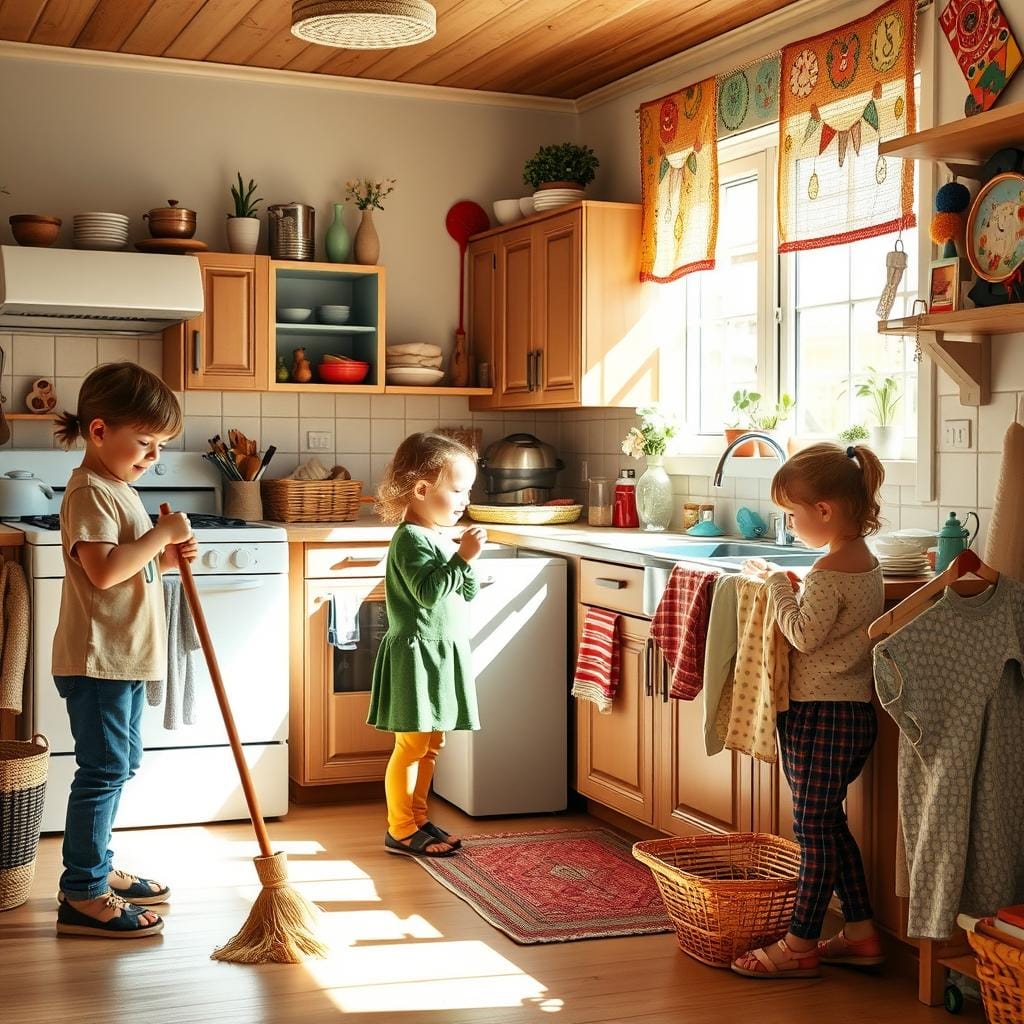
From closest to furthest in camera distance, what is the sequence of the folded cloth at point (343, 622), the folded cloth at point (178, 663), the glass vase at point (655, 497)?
the folded cloth at point (178, 663) < the folded cloth at point (343, 622) < the glass vase at point (655, 497)

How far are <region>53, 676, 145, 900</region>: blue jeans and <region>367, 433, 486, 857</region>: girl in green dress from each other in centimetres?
75

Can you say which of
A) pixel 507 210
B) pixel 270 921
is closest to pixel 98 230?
pixel 507 210

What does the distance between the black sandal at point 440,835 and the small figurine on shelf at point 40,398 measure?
6.36 feet

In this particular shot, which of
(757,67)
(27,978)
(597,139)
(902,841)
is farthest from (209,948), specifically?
(597,139)

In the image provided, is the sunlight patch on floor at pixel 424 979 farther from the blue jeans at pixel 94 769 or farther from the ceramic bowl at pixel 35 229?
the ceramic bowl at pixel 35 229

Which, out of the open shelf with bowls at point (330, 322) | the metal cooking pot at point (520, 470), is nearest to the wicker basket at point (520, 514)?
the metal cooking pot at point (520, 470)

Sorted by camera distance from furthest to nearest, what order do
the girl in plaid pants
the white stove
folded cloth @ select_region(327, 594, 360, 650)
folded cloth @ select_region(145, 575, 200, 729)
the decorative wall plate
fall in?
folded cloth @ select_region(327, 594, 360, 650) < the white stove < folded cloth @ select_region(145, 575, 200, 729) < the decorative wall plate < the girl in plaid pants

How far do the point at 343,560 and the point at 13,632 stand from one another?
1012 millimetres

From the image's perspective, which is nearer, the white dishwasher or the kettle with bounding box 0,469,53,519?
the white dishwasher

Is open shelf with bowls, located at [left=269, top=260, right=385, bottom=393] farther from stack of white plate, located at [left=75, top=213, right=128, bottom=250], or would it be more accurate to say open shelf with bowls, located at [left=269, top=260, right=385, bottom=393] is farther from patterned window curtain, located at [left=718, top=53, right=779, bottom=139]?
patterned window curtain, located at [left=718, top=53, right=779, bottom=139]

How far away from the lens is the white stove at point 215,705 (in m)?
3.99

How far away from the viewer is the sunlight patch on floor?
110 inches

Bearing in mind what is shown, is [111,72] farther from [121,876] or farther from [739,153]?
[121,876]

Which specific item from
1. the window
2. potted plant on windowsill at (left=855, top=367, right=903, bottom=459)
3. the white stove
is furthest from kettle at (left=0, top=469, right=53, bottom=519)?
potted plant on windowsill at (left=855, top=367, right=903, bottom=459)
